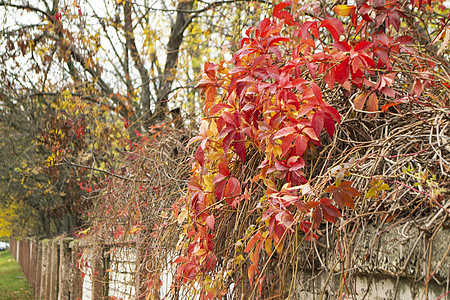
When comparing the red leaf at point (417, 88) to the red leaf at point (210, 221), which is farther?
the red leaf at point (210, 221)

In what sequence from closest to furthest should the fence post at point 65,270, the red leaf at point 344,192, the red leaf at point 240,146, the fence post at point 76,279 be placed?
the red leaf at point 344,192 < the red leaf at point 240,146 < the fence post at point 76,279 < the fence post at point 65,270

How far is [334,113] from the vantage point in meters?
1.69

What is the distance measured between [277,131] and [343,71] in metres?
0.39

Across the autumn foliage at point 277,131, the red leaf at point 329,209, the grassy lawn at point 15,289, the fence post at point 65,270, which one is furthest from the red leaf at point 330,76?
the grassy lawn at point 15,289

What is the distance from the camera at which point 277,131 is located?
70.7 inches

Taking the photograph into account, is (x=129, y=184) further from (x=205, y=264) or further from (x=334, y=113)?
(x=334, y=113)

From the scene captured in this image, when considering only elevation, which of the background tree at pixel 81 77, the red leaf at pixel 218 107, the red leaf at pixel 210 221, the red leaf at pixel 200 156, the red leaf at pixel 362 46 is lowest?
the red leaf at pixel 210 221

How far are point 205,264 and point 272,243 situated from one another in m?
0.46

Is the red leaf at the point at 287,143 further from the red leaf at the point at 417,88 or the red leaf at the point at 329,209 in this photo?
the red leaf at the point at 417,88

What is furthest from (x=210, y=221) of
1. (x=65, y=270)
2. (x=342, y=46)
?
(x=65, y=270)

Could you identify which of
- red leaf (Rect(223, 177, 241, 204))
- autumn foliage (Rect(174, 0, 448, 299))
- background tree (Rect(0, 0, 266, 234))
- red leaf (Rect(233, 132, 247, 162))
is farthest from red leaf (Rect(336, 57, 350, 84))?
background tree (Rect(0, 0, 266, 234))

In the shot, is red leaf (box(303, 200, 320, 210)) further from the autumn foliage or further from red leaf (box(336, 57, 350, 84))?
red leaf (box(336, 57, 350, 84))

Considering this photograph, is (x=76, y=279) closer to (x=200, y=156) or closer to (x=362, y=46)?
(x=200, y=156)

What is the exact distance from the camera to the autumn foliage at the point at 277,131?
5.64ft
